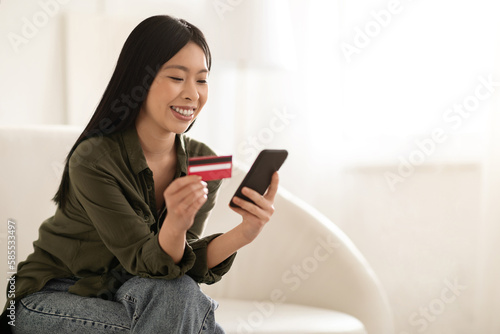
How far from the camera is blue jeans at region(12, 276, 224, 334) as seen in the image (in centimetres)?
98

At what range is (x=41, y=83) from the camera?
197cm

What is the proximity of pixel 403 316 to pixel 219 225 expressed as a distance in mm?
968

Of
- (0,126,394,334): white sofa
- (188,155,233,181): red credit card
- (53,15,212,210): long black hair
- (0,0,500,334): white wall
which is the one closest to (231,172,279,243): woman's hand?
(188,155,233,181): red credit card

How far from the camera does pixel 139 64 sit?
1.11 m


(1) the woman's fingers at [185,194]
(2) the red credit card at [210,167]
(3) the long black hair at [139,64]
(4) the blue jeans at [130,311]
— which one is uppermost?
(3) the long black hair at [139,64]

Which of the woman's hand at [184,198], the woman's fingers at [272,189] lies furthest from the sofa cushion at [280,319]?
the woman's hand at [184,198]

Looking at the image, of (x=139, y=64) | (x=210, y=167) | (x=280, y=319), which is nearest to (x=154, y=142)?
(x=139, y=64)

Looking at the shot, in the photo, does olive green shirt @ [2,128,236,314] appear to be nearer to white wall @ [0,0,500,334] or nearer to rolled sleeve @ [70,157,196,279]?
rolled sleeve @ [70,157,196,279]

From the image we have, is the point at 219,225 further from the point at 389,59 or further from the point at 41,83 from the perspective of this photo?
the point at 389,59

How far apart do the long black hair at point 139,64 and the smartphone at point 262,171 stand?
0.24 m

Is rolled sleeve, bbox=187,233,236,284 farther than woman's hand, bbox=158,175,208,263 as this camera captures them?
Yes

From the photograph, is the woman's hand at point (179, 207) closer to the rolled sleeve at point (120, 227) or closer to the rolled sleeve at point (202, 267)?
the rolled sleeve at point (120, 227)

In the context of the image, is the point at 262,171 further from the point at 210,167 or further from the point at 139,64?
the point at 139,64

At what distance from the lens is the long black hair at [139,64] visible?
111cm
